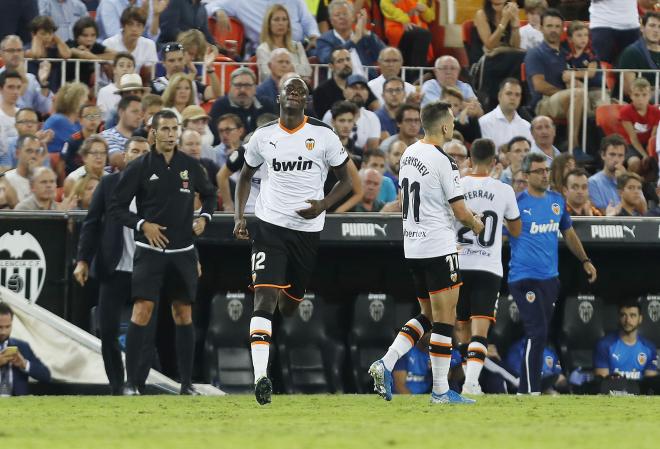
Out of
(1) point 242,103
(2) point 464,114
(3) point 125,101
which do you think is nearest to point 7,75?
(3) point 125,101

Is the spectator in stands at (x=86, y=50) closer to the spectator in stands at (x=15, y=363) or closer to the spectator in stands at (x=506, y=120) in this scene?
the spectator in stands at (x=506, y=120)

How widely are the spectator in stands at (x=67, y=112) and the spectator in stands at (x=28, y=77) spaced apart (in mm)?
544

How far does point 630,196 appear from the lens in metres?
14.8

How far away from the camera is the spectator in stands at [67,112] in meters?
14.9

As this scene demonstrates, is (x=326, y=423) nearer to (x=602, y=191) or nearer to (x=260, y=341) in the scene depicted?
(x=260, y=341)

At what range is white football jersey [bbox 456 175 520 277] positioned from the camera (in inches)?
486

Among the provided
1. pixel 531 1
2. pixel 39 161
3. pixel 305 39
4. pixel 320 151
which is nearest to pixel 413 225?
pixel 320 151

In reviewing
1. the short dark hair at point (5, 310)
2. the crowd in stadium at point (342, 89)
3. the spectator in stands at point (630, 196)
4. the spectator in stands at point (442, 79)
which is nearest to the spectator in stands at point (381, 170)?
the crowd in stadium at point (342, 89)

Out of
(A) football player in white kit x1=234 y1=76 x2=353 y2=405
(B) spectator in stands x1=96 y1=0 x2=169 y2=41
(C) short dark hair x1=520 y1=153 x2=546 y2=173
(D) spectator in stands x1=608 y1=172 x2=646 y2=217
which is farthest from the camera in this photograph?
(B) spectator in stands x1=96 y1=0 x2=169 y2=41

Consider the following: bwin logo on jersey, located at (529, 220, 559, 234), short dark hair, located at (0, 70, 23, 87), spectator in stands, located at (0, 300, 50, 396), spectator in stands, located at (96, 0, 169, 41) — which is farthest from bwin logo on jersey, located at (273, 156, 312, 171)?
spectator in stands, located at (96, 0, 169, 41)

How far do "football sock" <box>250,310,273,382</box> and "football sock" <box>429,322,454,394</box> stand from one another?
3.72 ft

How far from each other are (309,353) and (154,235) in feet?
10.3

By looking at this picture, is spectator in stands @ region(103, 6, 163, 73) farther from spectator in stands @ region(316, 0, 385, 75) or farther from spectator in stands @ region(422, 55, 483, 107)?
spectator in stands @ region(422, 55, 483, 107)

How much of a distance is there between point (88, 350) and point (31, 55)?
4.31 metres
